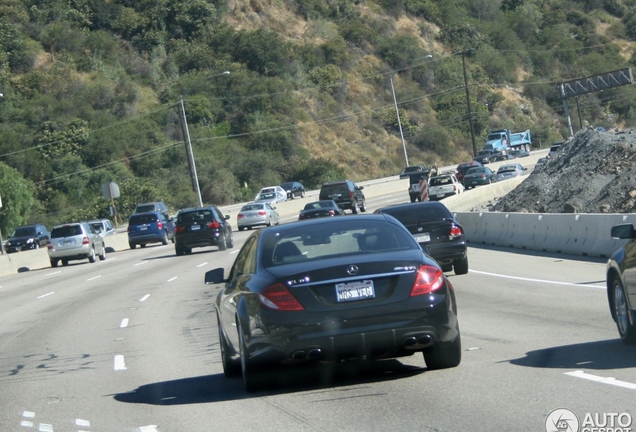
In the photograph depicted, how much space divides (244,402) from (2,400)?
9.79 feet

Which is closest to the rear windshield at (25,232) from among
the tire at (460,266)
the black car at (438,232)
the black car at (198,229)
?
the black car at (198,229)

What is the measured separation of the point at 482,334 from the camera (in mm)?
12781

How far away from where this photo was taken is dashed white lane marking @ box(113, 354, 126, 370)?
42.1 feet

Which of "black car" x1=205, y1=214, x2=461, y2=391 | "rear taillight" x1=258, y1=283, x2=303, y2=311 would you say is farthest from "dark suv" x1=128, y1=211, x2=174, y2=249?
"rear taillight" x1=258, y1=283, x2=303, y2=311

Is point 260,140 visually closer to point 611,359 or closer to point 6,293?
point 6,293

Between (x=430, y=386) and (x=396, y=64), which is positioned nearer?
(x=430, y=386)

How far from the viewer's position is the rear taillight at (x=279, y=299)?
9055 millimetres

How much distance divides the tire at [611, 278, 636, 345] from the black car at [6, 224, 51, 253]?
50447mm

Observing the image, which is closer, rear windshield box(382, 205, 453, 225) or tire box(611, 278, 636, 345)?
tire box(611, 278, 636, 345)

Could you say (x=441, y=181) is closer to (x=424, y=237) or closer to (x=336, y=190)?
(x=336, y=190)

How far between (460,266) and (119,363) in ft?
33.4

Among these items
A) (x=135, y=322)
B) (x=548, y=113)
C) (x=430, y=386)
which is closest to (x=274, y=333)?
(x=430, y=386)

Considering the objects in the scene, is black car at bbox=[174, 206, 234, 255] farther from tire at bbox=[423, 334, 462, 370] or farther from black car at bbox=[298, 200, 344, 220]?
tire at bbox=[423, 334, 462, 370]

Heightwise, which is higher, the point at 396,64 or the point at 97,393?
the point at 396,64
